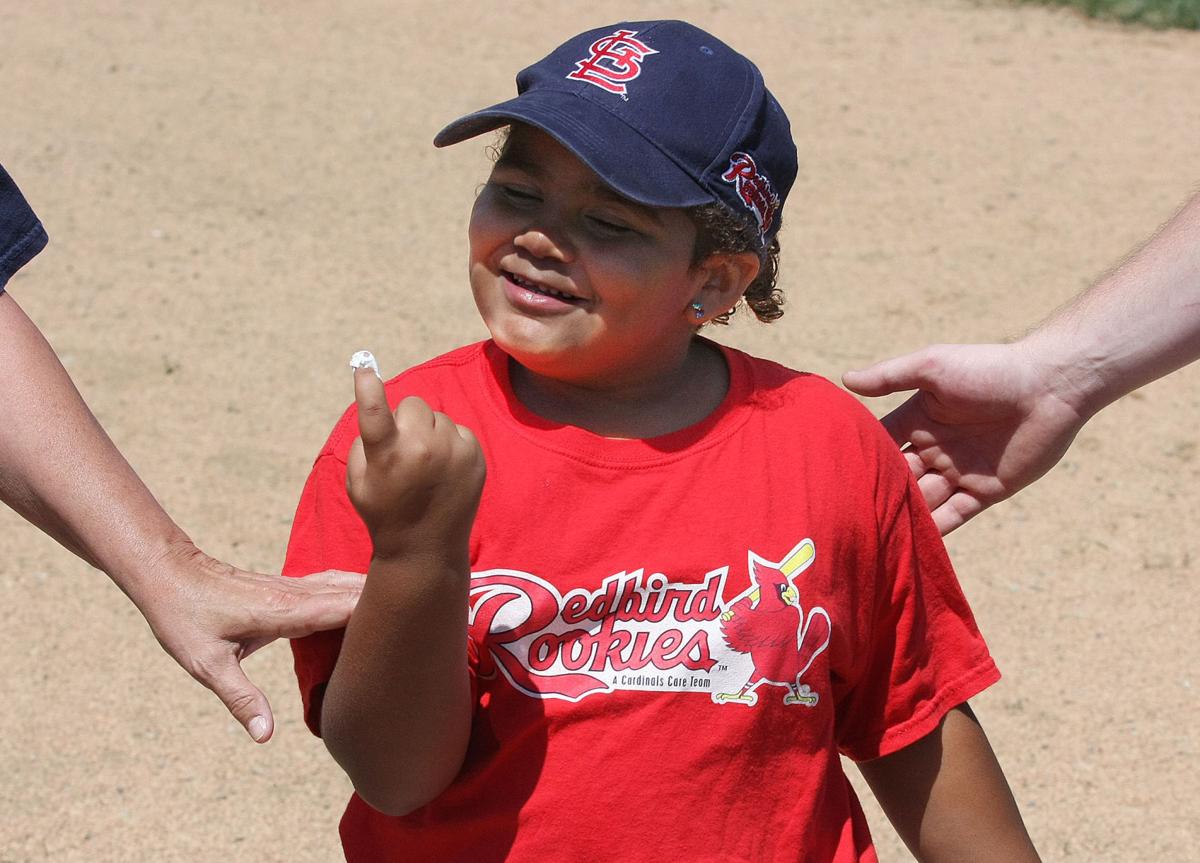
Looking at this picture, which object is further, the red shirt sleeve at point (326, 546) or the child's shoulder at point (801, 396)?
the child's shoulder at point (801, 396)

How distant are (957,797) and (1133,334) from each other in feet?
2.96

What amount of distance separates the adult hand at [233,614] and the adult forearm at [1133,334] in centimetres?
135

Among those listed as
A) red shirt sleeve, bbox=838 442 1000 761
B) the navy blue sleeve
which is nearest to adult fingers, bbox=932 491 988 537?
red shirt sleeve, bbox=838 442 1000 761

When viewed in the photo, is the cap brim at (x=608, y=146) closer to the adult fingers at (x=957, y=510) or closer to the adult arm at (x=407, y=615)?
the adult arm at (x=407, y=615)

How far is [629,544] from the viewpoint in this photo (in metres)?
1.81

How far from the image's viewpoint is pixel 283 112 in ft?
23.9

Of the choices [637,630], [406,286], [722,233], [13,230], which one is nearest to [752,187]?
[722,233]

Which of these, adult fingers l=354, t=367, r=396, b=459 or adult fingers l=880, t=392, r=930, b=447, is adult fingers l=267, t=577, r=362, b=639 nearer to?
adult fingers l=354, t=367, r=396, b=459

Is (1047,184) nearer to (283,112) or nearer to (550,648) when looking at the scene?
(283,112)

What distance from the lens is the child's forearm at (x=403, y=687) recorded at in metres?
1.60

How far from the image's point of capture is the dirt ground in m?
3.56

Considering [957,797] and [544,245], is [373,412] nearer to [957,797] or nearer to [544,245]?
[544,245]

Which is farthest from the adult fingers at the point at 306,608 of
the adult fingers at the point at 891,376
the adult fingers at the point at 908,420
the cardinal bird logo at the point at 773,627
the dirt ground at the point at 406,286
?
the dirt ground at the point at 406,286

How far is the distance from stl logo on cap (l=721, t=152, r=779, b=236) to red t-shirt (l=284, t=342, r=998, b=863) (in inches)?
10.1
